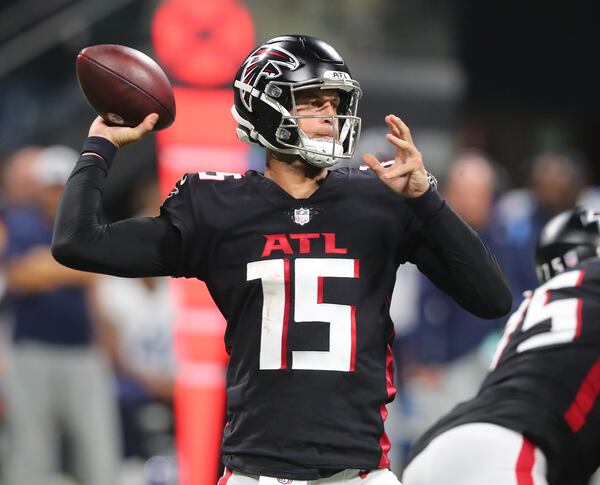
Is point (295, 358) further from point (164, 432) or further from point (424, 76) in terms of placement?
point (424, 76)

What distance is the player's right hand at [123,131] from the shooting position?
127 inches

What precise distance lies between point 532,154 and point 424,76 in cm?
493

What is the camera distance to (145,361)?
8258mm

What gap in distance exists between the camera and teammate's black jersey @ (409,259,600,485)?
362 cm

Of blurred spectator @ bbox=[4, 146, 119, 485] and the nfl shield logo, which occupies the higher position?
the nfl shield logo

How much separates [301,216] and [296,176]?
18 centimetres

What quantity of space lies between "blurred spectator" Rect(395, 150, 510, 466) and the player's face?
4103 mm

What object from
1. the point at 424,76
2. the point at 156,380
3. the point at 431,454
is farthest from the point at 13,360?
the point at 424,76

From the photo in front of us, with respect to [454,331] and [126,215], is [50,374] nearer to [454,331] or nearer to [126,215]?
[454,331]

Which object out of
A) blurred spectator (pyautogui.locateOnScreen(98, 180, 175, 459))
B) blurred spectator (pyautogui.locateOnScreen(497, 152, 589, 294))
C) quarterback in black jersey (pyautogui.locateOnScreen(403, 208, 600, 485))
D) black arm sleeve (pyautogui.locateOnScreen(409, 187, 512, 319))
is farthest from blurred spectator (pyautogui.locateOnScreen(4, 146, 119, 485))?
black arm sleeve (pyautogui.locateOnScreen(409, 187, 512, 319))

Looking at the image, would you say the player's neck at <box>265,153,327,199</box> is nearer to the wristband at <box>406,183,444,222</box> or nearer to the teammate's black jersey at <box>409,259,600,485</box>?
the wristband at <box>406,183,444,222</box>

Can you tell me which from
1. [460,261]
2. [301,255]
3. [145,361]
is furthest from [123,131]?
[145,361]

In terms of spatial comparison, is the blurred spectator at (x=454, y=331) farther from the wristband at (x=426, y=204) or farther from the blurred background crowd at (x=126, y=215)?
the wristband at (x=426, y=204)

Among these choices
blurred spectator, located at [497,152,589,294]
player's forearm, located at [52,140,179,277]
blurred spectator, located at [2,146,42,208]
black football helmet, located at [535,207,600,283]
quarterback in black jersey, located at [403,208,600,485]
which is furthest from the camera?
blurred spectator, located at [497,152,589,294]
